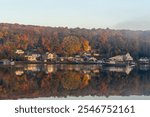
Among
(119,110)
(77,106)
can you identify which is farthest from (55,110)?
(119,110)

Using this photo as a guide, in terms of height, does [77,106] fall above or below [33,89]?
above

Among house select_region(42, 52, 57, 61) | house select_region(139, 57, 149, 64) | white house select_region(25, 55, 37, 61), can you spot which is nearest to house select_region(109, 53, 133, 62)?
house select_region(139, 57, 149, 64)

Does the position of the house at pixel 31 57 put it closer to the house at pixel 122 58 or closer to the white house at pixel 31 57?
the white house at pixel 31 57

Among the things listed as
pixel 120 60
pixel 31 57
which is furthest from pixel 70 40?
pixel 120 60

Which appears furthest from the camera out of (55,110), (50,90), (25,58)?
(25,58)

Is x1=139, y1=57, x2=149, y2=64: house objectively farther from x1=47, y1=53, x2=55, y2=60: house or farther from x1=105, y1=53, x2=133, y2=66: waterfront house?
x1=47, y1=53, x2=55, y2=60: house

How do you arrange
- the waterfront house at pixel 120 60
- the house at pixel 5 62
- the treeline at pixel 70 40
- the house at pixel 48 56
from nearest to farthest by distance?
1. the house at pixel 5 62
2. the treeline at pixel 70 40
3. the house at pixel 48 56
4. the waterfront house at pixel 120 60

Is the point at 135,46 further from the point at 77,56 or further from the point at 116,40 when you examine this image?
the point at 77,56

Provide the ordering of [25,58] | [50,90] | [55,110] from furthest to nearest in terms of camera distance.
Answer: [25,58] → [50,90] → [55,110]

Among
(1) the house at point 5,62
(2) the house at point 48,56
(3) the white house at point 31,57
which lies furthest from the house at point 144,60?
(1) the house at point 5,62
